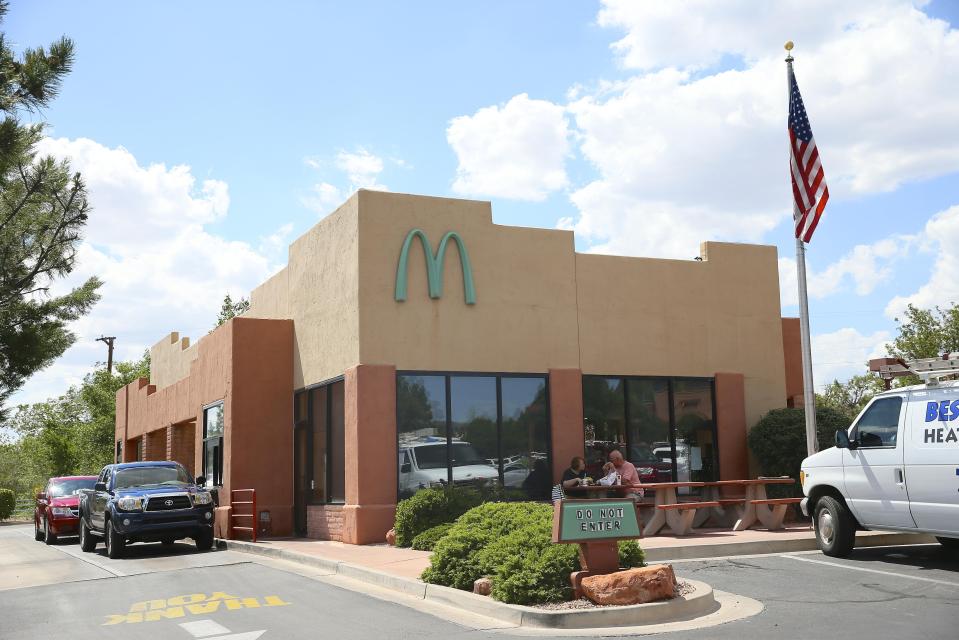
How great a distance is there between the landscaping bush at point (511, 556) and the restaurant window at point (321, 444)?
6795 mm

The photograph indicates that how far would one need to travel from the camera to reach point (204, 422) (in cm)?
2388

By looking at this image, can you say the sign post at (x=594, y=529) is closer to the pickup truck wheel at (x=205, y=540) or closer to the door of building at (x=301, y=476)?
the pickup truck wheel at (x=205, y=540)

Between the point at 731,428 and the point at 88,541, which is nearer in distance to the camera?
the point at 88,541

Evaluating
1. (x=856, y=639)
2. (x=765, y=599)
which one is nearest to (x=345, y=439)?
(x=765, y=599)

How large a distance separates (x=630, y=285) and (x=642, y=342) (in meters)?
1.23

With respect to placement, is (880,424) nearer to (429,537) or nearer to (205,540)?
(429,537)

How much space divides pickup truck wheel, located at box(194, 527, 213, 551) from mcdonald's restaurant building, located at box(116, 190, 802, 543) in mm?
1548

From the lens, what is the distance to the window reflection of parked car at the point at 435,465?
17.3 m

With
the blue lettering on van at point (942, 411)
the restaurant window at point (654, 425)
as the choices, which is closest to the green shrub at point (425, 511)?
the restaurant window at point (654, 425)

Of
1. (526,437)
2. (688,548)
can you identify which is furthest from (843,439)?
(526,437)

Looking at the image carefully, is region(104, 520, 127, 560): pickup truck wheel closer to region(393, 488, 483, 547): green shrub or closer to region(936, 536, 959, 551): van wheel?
region(393, 488, 483, 547): green shrub

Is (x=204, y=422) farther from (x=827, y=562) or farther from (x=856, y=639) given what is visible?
(x=856, y=639)

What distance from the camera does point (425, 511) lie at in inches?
622

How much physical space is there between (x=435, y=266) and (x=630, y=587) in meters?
9.70
